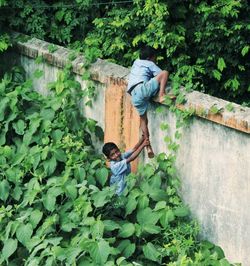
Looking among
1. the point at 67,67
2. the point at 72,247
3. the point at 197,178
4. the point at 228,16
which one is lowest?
the point at 72,247

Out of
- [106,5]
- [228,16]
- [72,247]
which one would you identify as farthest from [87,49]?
[72,247]

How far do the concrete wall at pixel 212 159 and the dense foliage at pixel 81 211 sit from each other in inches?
5.2

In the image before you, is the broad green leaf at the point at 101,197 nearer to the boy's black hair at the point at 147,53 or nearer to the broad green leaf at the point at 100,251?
the broad green leaf at the point at 100,251

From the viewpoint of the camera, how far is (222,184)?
6.05 metres

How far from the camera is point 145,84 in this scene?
263 inches

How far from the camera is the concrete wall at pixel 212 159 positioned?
586 centimetres

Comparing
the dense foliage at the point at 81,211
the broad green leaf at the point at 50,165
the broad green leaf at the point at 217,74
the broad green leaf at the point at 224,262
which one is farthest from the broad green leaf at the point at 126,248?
the broad green leaf at the point at 217,74

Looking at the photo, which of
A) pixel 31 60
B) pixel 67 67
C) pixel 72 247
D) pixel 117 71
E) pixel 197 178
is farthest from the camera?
pixel 31 60

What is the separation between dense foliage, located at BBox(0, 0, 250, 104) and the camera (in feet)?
24.4

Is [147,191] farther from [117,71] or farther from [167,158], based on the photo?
[117,71]

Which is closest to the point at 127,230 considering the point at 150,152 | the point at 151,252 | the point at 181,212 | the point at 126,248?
the point at 126,248

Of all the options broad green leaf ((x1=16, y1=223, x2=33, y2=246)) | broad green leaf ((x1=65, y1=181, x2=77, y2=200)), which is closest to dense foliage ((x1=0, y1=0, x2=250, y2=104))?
broad green leaf ((x1=65, y1=181, x2=77, y2=200))

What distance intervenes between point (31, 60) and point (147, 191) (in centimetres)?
269

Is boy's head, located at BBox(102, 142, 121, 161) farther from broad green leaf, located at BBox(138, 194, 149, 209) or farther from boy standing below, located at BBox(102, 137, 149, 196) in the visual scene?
broad green leaf, located at BBox(138, 194, 149, 209)
